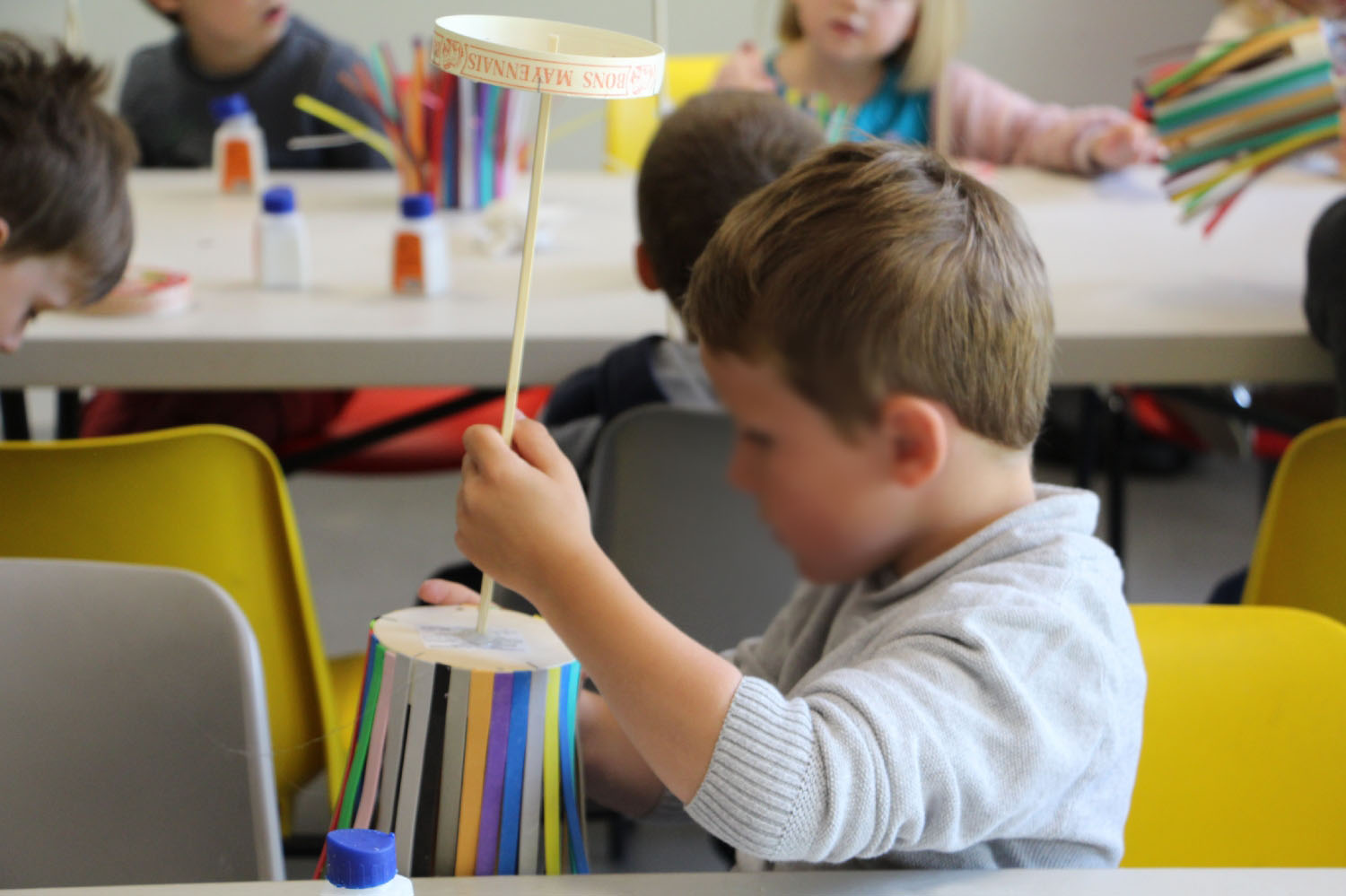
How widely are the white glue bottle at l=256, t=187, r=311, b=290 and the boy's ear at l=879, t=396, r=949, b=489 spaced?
3.63ft

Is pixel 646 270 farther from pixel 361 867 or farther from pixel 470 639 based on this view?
pixel 361 867

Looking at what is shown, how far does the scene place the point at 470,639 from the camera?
2.09 feet

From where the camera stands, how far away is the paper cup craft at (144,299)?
142 cm

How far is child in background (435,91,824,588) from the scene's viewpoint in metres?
1.20

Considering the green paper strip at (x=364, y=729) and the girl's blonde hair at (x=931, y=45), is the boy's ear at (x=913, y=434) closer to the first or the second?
the green paper strip at (x=364, y=729)

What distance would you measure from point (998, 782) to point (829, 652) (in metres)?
0.15

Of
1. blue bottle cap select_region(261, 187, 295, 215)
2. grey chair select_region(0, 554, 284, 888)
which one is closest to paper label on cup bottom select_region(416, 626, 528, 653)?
grey chair select_region(0, 554, 284, 888)

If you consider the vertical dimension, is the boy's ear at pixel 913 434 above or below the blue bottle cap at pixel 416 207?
above

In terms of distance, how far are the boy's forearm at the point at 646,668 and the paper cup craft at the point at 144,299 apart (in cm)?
100

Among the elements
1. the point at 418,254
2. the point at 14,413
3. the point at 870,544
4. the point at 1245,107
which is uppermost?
the point at 1245,107

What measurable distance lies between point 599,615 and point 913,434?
0.51ft

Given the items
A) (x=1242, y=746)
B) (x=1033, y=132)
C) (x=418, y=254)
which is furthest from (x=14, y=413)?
(x=1033, y=132)

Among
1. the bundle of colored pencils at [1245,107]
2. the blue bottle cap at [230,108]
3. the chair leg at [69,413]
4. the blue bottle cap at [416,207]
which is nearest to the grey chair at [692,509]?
the blue bottle cap at [416,207]

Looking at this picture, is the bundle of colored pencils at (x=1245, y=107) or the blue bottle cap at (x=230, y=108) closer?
the bundle of colored pencils at (x=1245, y=107)
